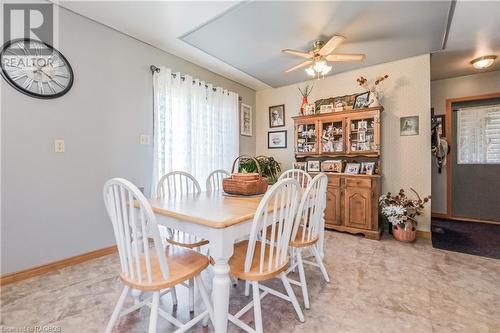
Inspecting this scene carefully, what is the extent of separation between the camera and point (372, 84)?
342 cm

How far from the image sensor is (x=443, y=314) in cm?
155

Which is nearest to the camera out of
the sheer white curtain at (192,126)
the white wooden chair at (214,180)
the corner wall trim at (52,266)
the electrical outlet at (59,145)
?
the corner wall trim at (52,266)

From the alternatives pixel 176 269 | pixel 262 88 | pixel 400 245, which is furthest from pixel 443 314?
pixel 262 88

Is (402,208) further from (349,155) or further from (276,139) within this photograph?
(276,139)

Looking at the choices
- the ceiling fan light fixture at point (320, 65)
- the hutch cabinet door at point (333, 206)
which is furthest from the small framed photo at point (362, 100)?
the hutch cabinet door at point (333, 206)

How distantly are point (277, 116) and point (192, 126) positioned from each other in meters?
1.81

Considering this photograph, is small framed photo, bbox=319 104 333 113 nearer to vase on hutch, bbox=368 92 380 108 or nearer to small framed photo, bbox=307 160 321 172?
vase on hutch, bbox=368 92 380 108

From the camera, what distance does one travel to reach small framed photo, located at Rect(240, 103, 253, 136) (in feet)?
14.1

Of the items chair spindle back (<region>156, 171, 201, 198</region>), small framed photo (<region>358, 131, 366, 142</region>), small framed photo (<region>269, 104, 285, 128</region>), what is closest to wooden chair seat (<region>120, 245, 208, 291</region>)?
chair spindle back (<region>156, 171, 201, 198</region>)

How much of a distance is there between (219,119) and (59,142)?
2.06 metres

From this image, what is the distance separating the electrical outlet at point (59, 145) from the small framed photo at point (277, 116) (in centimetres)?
322

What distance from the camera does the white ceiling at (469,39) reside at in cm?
208

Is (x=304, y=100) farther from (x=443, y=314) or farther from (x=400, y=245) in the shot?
(x=443, y=314)

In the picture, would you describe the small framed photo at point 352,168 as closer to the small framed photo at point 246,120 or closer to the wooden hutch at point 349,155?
the wooden hutch at point 349,155
